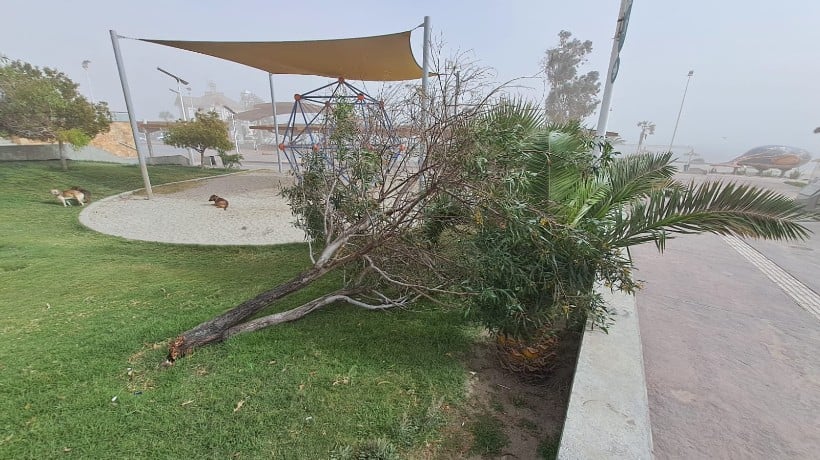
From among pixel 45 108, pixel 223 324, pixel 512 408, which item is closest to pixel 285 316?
pixel 223 324

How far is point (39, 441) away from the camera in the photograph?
191cm

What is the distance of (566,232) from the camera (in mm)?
2092

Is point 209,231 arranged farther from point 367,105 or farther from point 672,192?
point 672,192

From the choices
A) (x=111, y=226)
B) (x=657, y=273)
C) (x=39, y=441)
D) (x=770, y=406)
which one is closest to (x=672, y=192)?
(x=770, y=406)

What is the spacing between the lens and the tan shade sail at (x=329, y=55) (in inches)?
292

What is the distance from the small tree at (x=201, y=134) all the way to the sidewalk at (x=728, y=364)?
1630 centimetres

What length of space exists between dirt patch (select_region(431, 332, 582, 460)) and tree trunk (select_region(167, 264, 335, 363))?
1571 millimetres

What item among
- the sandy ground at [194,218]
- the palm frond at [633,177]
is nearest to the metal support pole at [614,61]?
the palm frond at [633,177]

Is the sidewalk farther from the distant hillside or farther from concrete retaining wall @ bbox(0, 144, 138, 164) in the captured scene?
the distant hillside

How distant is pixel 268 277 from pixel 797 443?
4888 mm

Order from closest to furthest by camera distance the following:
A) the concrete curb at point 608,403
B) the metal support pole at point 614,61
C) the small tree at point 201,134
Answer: the concrete curb at point 608,403, the metal support pole at point 614,61, the small tree at point 201,134

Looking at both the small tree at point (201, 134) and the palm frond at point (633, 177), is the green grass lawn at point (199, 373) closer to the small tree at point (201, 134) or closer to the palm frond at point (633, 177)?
the palm frond at point (633, 177)

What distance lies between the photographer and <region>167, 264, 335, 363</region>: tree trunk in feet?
8.91

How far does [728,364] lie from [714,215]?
1.54m
